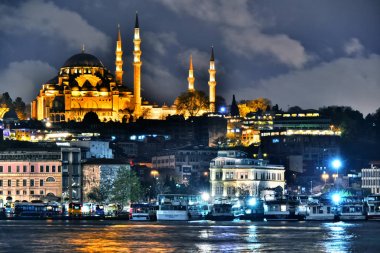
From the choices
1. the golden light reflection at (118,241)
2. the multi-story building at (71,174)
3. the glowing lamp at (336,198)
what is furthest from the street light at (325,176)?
the golden light reflection at (118,241)

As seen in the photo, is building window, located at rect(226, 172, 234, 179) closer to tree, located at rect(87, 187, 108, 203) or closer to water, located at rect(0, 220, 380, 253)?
tree, located at rect(87, 187, 108, 203)

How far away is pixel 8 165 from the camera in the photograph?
142 metres

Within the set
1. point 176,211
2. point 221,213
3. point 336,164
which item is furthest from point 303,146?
point 176,211

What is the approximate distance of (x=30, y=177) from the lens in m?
140

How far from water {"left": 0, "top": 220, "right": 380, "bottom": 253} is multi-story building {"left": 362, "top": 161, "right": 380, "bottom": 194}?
180 ft

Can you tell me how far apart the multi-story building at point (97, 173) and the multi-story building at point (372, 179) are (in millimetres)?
41809

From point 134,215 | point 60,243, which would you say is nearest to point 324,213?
point 134,215

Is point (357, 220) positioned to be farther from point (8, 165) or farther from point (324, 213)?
point (8, 165)

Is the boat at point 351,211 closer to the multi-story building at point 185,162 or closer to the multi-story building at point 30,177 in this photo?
the multi-story building at point 30,177

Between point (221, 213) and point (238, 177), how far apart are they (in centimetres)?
Answer: 2823

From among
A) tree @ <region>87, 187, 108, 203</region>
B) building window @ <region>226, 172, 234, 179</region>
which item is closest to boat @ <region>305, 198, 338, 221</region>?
tree @ <region>87, 187, 108, 203</region>

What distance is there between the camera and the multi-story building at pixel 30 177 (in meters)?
140

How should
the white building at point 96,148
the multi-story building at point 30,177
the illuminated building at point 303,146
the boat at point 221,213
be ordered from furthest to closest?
the illuminated building at point 303,146 < the white building at point 96,148 < the multi-story building at point 30,177 < the boat at point 221,213

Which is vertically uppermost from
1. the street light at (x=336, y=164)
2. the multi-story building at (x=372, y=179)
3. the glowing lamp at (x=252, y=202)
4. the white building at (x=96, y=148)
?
the white building at (x=96, y=148)
